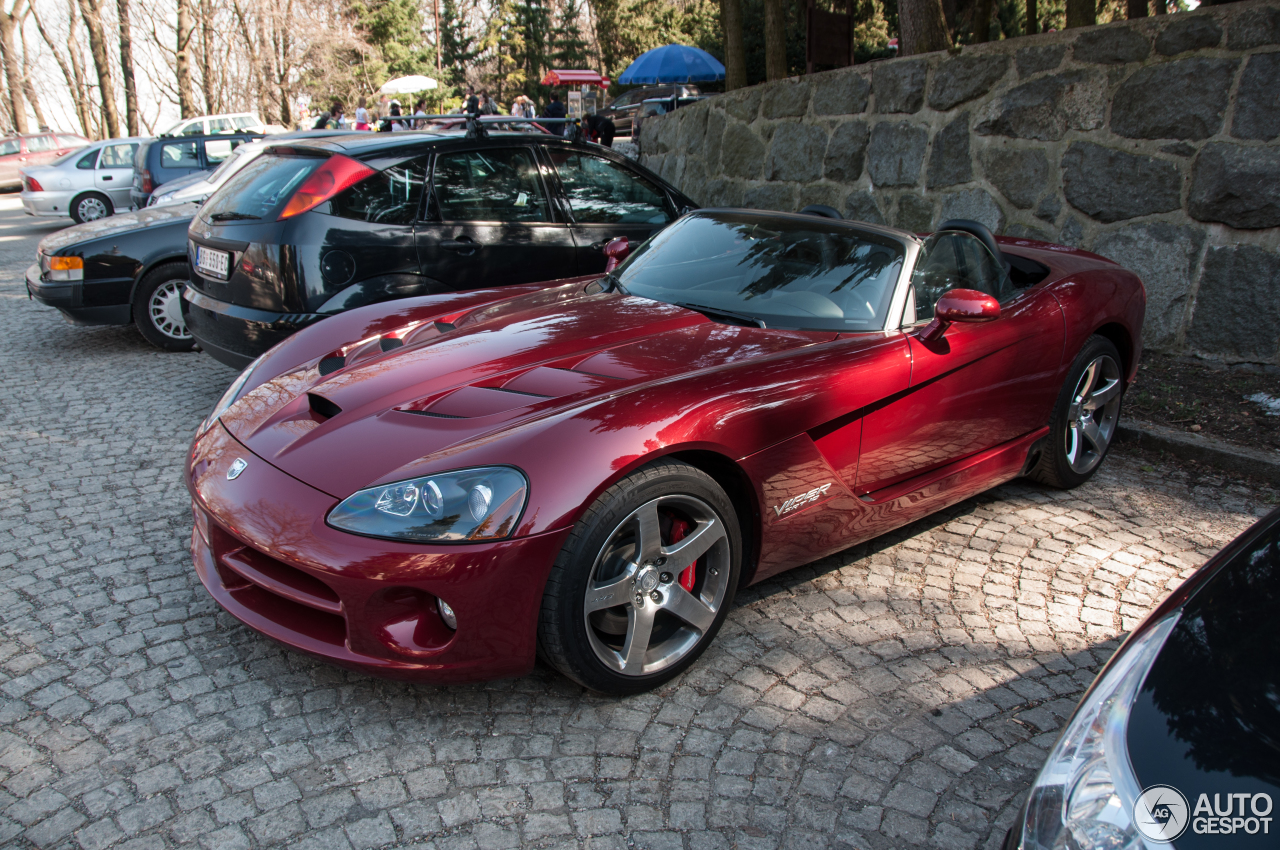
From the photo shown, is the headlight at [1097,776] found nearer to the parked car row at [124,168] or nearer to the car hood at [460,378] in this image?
the car hood at [460,378]

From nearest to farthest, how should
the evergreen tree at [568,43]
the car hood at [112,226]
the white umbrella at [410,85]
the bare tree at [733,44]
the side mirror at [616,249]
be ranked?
the side mirror at [616,249] → the car hood at [112,226] → the bare tree at [733,44] → the white umbrella at [410,85] → the evergreen tree at [568,43]

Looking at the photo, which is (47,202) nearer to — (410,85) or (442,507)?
(410,85)

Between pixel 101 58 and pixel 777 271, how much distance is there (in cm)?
3299

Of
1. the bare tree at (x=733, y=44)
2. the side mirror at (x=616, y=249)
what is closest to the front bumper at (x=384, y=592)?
the side mirror at (x=616, y=249)

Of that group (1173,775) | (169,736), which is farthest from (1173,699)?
(169,736)

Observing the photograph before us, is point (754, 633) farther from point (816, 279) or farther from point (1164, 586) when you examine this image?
point (1164, 586)

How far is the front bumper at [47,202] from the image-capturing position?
15133 mm

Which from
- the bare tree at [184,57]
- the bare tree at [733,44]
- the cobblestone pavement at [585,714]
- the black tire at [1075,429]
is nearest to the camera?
the cobblestone pavement at [585,714]

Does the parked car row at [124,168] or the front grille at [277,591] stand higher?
the parked car row at [124,168]

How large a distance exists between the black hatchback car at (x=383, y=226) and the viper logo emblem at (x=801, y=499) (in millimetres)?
2974

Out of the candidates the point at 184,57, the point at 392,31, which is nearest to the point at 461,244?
the point at 184,57

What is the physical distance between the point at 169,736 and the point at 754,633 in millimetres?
1807

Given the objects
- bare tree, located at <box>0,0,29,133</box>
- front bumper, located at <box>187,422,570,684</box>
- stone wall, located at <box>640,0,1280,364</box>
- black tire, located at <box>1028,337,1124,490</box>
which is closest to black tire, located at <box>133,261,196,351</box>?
front bumper, located at <box>187,422,570,684</box>

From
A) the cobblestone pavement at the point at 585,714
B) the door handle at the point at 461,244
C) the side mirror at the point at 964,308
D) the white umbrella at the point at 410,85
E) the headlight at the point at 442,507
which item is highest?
the white umbrella at the point at 410,85
